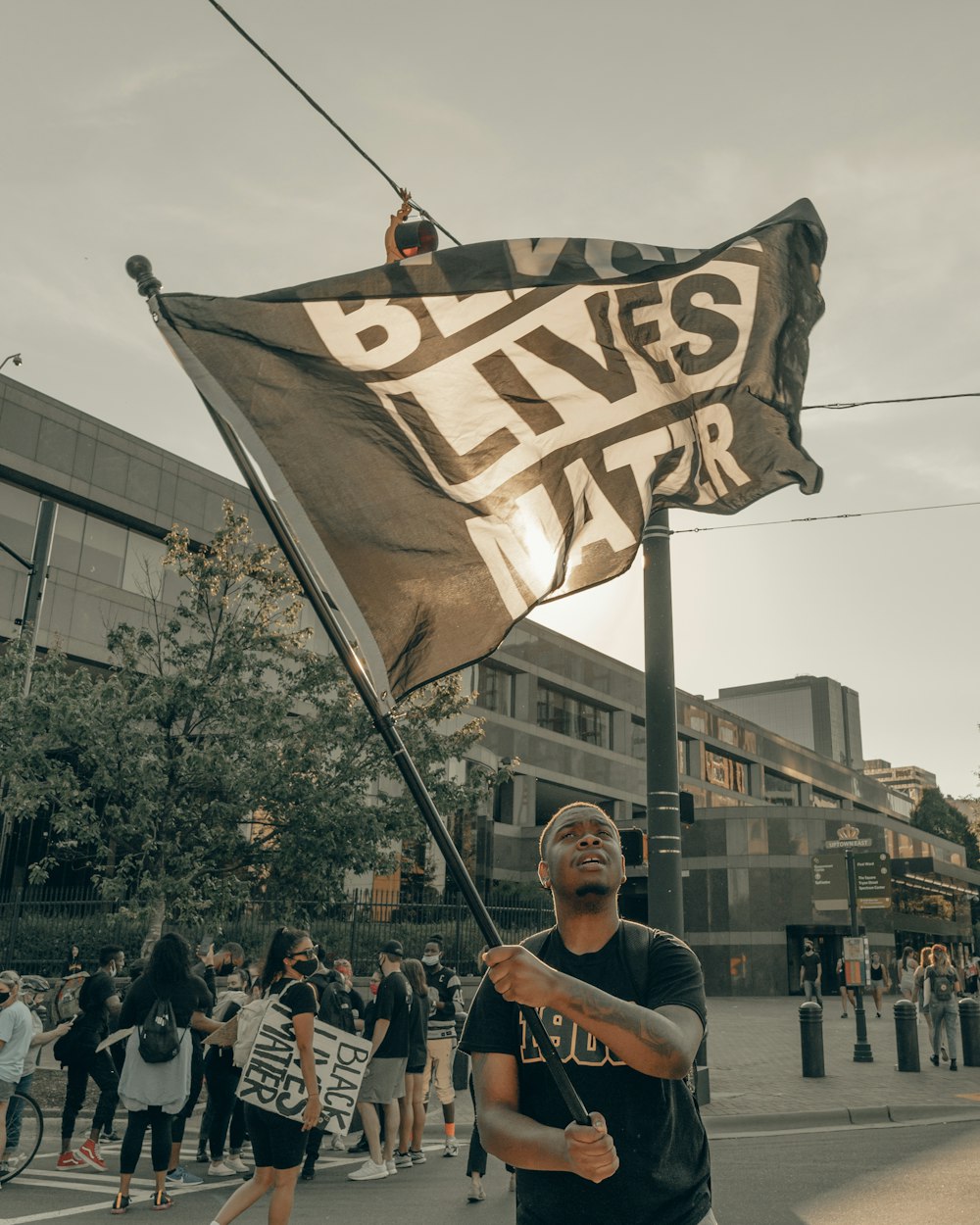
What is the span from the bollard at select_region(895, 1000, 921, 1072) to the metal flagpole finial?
1567 centimetres

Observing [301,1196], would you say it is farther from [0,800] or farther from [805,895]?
[805,895]

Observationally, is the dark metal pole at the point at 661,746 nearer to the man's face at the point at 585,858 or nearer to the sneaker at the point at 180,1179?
the sneaker at the point at 180,1179

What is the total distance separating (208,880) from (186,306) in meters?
15.4

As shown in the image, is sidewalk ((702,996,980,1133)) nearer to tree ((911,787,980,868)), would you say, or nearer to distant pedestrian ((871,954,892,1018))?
distant pedestrian ((871,954,892,1018))

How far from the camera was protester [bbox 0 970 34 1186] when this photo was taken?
8.55 metres

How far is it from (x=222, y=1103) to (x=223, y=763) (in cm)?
879

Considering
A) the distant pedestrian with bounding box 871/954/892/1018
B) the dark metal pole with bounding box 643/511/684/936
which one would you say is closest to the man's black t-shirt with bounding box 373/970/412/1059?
the dark metal pole with bounding box 643/511/684/936

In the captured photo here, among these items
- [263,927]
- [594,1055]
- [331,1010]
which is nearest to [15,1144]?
[331,1010]

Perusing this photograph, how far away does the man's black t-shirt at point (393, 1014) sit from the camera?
929 centimetres

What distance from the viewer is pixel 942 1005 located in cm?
1680

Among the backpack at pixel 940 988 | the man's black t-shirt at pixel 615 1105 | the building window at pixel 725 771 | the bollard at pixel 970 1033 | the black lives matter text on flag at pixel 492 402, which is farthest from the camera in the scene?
the building window at pixel 725 771

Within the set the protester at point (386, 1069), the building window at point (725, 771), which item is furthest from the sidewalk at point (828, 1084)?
the building window at point (725, 771)

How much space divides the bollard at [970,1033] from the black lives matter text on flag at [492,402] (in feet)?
49.5

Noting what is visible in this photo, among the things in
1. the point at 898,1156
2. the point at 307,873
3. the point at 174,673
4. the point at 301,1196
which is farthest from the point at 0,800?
the point at 898,1156
